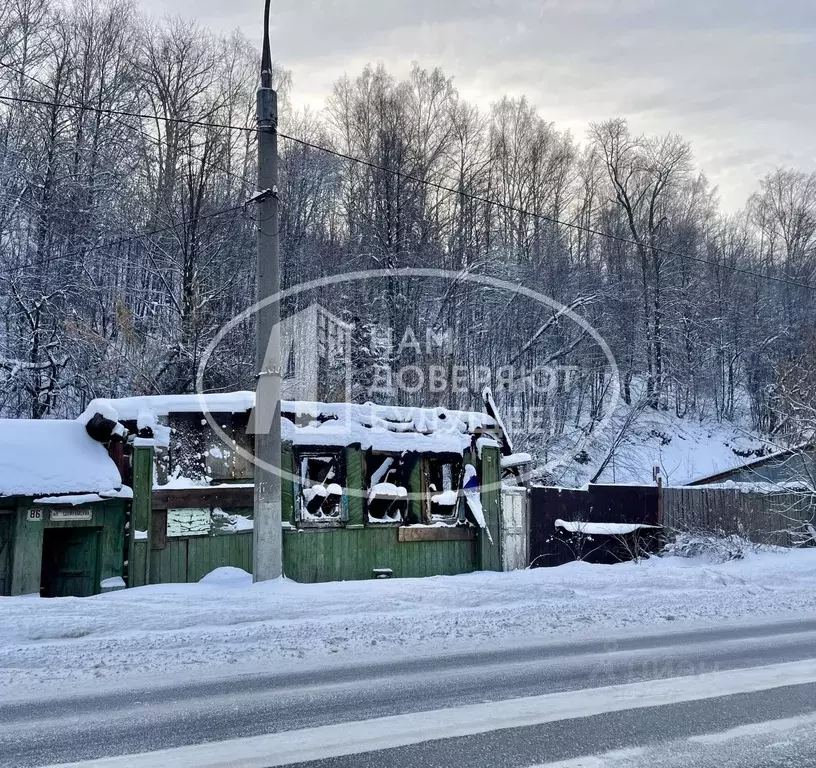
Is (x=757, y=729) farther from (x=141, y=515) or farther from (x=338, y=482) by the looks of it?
(x=338, y=482)

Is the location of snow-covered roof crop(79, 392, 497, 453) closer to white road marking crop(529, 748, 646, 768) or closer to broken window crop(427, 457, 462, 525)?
broken window crop(427, 457, 462, 525)

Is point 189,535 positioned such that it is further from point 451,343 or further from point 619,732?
point 451,343

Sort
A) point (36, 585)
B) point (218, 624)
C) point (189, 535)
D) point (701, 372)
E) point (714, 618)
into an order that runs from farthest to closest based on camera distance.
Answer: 1. point (701, 372)
2. point (189, 535)
3. point (36, 585)
4. point (714, 618)
5. point (218, 624)

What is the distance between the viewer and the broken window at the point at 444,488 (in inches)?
553

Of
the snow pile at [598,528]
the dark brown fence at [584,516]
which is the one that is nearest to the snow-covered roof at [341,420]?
the dark brown fence at [584,516]

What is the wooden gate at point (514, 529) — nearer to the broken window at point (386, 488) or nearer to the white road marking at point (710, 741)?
the broken window at point (386, 488)

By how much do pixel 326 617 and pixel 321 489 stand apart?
4.45 metres

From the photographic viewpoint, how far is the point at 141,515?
36.4ft

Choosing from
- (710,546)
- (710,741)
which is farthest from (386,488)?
(710,741)

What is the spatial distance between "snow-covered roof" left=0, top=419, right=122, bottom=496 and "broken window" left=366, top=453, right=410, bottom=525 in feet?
13.9

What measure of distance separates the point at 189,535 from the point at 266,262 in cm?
417

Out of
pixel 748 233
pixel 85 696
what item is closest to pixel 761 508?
pixel 85 696

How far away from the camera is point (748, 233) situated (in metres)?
59.0

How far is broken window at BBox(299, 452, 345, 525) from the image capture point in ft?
41.7
